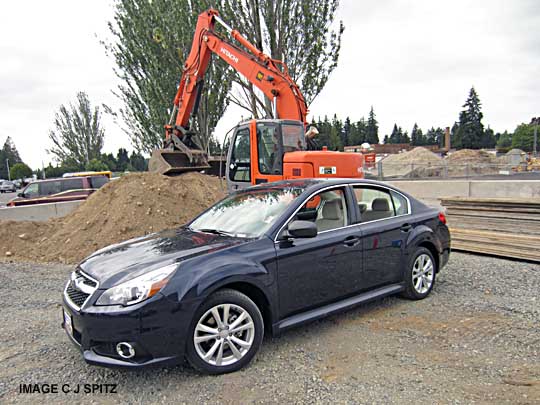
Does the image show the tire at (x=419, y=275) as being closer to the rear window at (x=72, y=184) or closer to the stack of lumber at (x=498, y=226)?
the stack of lumber at (x=498, y=226)

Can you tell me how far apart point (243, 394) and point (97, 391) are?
1.13 metres

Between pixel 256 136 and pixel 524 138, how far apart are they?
97.9 m

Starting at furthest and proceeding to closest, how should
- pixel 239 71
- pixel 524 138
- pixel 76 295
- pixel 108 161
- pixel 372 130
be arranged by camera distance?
pixel 372 130
pixel 524 138
pixel 108 161
pixel 239 71
pixel 76 295

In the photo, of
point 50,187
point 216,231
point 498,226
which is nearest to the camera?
point 216,231

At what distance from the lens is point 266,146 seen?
8.36 meters

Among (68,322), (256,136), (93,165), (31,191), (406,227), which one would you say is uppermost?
(93,165)

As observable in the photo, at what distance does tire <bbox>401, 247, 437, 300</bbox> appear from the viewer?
179 inches

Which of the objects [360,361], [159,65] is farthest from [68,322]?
[159,65]

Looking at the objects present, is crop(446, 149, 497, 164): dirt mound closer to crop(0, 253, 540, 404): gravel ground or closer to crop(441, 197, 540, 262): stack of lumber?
crop(441, 197, 540, 262): stack of lumber

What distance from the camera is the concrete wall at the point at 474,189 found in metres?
9.72

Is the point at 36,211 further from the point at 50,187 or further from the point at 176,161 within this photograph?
the point at 50,187

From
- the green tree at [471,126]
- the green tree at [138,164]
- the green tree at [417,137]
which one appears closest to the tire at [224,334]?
the green tree at [138,164]

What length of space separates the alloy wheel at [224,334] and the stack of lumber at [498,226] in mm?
5366

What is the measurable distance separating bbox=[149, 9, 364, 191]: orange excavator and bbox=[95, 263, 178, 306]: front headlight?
16.2 ft
